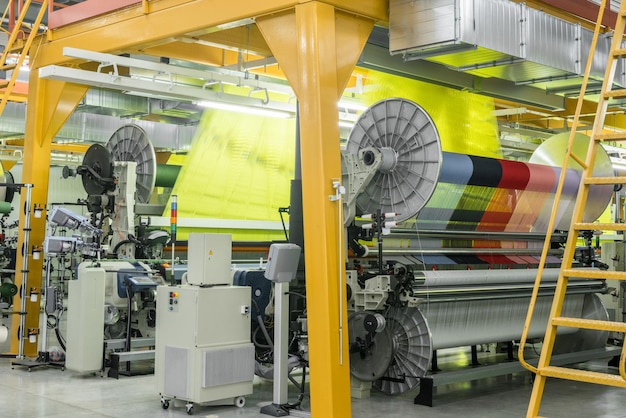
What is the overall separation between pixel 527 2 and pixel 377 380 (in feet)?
14.2

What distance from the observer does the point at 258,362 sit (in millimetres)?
8477

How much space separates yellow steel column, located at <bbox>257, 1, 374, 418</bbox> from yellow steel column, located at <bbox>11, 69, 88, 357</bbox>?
16.0 feet

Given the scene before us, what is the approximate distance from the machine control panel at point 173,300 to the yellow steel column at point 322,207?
5.08 ft

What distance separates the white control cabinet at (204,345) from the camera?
7.39 metres

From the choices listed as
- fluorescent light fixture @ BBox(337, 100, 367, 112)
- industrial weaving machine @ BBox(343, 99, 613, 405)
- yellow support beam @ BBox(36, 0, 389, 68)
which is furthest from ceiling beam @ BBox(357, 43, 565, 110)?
yellow support beam @ BBox(36, 0, 389, 68)

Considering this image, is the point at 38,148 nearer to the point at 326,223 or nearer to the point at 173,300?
the point at 173,300

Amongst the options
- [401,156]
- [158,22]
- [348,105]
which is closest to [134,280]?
[158,22]

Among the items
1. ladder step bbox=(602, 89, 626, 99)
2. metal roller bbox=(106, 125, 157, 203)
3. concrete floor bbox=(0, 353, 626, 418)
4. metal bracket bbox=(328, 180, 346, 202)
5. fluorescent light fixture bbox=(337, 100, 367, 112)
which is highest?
fluorescent light fixture bbox=(337, 100, 367, 112)

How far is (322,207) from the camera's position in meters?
6.68

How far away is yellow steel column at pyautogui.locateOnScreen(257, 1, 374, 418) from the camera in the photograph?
6.64 m

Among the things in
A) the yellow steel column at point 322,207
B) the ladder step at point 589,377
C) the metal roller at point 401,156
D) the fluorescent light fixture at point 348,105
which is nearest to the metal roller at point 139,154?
the fluorescent light fixture at point 348,105

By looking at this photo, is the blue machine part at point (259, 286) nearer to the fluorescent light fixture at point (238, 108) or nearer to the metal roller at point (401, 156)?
the metal roller at point (401, 156)

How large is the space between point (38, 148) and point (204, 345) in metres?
4.74

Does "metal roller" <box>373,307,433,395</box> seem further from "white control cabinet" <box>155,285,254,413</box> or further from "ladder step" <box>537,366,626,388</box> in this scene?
"ladder step" <box>537,366,626,388</box>
